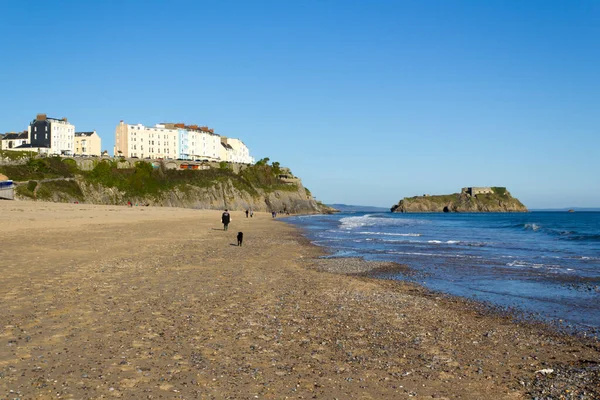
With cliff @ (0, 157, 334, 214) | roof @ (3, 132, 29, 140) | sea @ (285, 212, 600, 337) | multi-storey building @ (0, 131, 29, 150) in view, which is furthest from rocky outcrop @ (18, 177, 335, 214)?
sea @ (285, 212, 600, 337)

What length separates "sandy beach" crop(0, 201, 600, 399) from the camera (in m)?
6.98

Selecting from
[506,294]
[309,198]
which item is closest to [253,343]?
[506,294]

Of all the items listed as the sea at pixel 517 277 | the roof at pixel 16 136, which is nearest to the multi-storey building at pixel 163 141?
the roof at pixel 16 136

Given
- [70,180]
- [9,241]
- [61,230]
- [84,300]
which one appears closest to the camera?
[84,300]

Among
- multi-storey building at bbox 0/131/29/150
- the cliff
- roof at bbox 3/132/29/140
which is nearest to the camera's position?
the cliff

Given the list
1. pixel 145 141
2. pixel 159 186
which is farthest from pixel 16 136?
pixel 159 186

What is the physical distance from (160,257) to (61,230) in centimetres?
1562

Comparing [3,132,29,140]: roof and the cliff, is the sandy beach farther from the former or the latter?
[3,132,29,140]: roof

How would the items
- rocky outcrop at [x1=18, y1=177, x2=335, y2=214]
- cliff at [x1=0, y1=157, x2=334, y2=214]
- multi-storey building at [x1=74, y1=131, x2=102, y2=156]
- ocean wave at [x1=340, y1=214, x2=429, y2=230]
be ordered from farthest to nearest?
multi-storey building at [x1=74, y1=131, x2=102, y2=156] → rocky outcrop at [x1=18, y1=177, x2=335, y2=214] → cliff at [x1=0, y1=157, x2=334, y2=214] → ocean wave at [x1=340, y1=214, x2=429, y2=230]

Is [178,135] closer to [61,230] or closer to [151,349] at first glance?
[61,230]

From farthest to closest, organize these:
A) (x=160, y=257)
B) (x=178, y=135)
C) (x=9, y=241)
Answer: (x=178, y=135), (x=9, y=241), (x=160, y=257)

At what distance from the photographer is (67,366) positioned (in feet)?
24.1

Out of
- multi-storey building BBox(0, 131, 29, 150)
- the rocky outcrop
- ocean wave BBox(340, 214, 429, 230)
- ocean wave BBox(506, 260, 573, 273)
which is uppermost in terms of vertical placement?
multi-storey building BBox(0, 131, 29, 150)

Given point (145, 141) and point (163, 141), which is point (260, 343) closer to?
point (145, 141)
